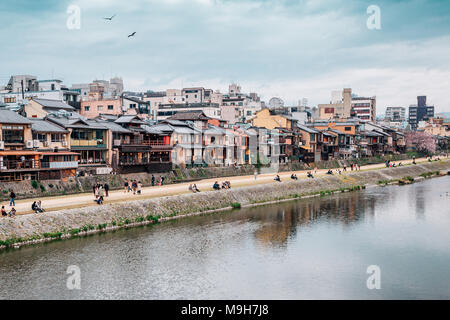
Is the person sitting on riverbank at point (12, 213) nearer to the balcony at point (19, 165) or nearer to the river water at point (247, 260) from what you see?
the river water at point (247, 260)

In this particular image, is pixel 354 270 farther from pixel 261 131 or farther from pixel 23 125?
pixel 261 131

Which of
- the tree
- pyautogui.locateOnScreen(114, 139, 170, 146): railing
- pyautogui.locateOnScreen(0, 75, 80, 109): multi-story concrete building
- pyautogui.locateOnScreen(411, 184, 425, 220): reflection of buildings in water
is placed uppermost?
pyautogui.locateOnScreen(0, 75, 80, 109): multi-story concrete building

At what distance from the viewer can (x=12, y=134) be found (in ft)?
158

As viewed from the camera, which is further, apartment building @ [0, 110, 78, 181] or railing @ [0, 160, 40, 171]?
apartment building @ [0, 110, 78, 181]

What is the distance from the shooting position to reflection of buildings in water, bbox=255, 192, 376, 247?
41.7m

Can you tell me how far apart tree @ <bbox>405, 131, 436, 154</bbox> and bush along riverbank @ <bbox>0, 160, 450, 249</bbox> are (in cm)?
7533

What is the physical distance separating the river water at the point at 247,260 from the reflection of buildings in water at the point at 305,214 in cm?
22

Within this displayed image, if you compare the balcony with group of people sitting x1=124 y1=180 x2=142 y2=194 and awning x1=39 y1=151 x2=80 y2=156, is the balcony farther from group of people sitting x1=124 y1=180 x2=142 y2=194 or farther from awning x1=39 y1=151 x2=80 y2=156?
group of people sitting x1=124 y1=180 x2=142 y2=194

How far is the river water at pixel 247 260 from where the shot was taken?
27234 millimetres

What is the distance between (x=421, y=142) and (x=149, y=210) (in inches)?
4885

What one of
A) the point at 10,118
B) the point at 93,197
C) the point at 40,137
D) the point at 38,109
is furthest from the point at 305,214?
the point at 38,109

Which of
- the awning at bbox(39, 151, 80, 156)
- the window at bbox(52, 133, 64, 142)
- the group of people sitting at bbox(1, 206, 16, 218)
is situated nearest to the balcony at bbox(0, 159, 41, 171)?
the awning at bbox(39, 151, 80, 156)
